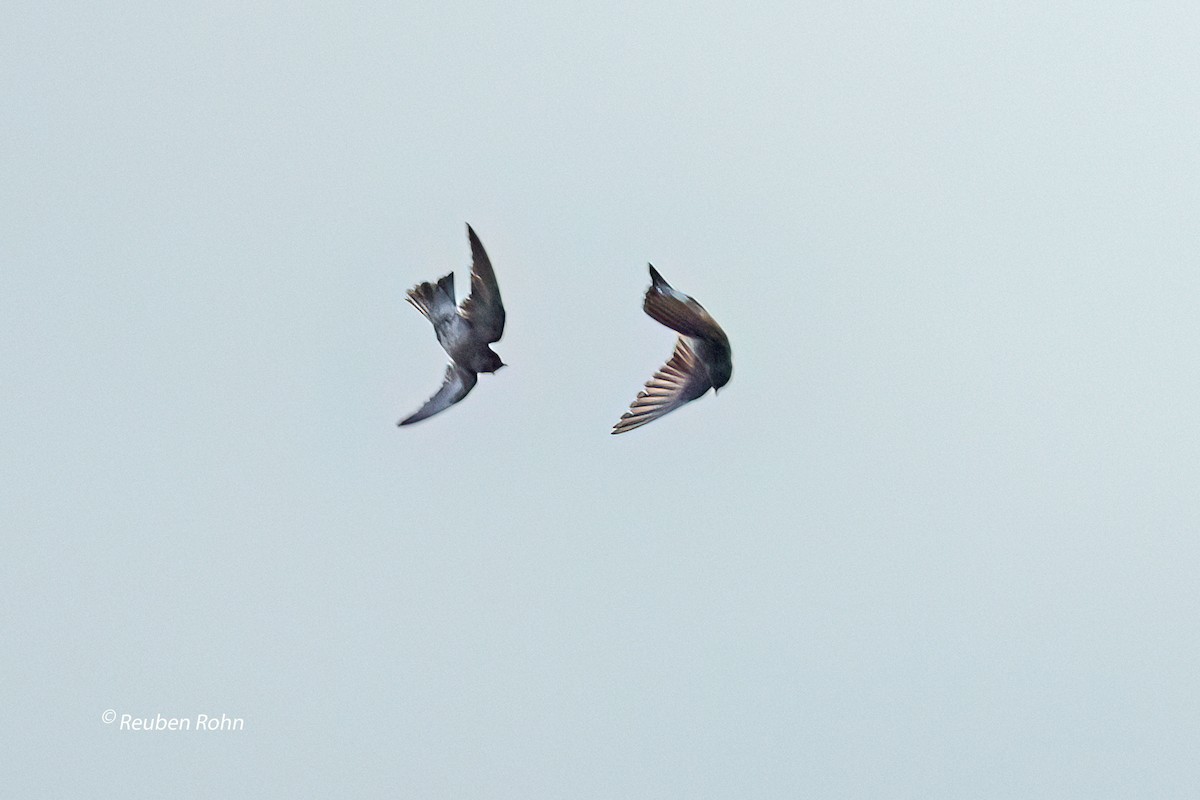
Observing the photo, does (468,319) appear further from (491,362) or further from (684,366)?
(684,366)

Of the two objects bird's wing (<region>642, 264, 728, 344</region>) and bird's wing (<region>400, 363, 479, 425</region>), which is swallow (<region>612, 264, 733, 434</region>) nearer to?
bird's wing (<region>642, 264, 728, 344</region>)

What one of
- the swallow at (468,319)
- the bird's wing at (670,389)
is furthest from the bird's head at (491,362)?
the bird's wing at (670,389)

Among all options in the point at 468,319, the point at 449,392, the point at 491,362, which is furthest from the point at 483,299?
the point at 449,392

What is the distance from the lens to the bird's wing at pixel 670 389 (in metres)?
35.4

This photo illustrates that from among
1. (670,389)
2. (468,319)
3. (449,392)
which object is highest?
(468,319)

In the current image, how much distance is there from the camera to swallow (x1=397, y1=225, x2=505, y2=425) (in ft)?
114

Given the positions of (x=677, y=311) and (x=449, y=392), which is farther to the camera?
(x=449, y=392)

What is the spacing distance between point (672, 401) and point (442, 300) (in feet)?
15.4

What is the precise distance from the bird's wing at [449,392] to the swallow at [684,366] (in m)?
3.75

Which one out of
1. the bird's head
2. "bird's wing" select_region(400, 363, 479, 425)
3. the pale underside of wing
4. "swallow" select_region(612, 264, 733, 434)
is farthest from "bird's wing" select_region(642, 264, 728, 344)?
"bird's wing" select_region(400, 363, 479, 425)

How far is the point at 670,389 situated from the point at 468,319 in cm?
401

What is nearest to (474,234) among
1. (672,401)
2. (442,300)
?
(442,300)

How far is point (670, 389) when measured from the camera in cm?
3556

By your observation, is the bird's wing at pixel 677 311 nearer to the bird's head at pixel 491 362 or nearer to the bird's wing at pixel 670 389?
the bird's wing at pixel 670 389
